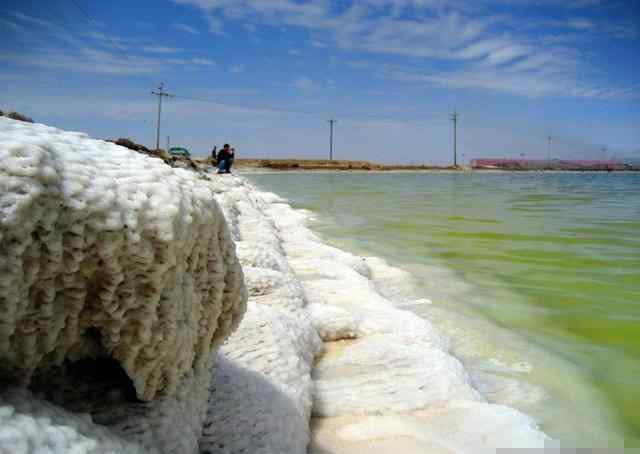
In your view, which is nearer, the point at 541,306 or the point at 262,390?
the point at 262,390

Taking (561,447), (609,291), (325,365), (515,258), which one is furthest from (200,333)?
(515,258)

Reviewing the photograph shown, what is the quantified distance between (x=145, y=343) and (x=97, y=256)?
0.22 meters

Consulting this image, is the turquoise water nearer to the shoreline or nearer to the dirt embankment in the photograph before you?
the shoreline

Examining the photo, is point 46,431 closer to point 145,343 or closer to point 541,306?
point 145,343

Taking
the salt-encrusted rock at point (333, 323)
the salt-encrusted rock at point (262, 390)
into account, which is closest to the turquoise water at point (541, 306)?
the salt-encrusted rock at point (333, 323)

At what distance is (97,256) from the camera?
95 centimetres

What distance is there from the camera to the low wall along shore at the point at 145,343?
2.86 feet

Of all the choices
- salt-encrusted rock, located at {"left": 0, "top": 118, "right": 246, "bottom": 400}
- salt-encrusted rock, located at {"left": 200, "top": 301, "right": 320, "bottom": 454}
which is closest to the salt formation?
salt-encrusted rock, located at {"left": 200, "top": 301, "right": 320, "bottom": 454}

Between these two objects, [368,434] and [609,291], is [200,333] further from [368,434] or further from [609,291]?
[609,291]


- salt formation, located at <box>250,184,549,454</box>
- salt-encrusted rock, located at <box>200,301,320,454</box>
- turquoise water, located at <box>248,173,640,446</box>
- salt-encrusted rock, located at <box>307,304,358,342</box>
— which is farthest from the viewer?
salt-encrusted rock, located at <box>307,304,358,342</box>

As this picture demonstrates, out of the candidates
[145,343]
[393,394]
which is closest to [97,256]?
[145,343]

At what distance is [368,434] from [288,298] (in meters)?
0.92

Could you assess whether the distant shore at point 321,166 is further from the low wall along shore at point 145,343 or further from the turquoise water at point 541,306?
the low wall along shore at point 145,343

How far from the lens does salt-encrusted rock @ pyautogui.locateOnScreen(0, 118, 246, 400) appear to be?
0.86 meters
